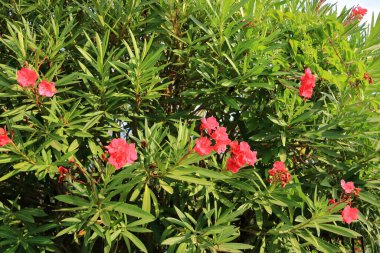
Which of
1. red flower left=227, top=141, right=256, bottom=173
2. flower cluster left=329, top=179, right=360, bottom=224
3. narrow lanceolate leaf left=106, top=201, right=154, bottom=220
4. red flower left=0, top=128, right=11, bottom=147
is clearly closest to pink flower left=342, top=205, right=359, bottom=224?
flower cluster left=329, top=179, right=360, bottom=224

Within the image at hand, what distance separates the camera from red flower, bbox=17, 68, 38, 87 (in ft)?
7.45

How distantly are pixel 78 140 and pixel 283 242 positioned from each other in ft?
4.13

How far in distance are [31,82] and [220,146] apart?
91 cm

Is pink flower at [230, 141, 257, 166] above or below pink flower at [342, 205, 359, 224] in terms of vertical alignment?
above

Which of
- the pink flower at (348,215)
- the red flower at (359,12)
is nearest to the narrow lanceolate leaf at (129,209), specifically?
the pink flower at (348,215)

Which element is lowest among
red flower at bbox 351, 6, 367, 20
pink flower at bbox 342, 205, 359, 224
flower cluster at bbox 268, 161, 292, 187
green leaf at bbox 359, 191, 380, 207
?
green leaf at bbox 359, 191, 380, 207

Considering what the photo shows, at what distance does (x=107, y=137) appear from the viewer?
2801mm

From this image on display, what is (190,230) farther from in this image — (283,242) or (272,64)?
(272,64)

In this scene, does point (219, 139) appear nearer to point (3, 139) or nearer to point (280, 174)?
point (280, 174)

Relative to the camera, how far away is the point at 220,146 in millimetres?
2340

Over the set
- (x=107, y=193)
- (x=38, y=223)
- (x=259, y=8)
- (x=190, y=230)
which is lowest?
(x=38, y=223)

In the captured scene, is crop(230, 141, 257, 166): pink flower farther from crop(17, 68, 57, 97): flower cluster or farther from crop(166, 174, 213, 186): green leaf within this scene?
crop(17, 68, 57, 97): flower cluster

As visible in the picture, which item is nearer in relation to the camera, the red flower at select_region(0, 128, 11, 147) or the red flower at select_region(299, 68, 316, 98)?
the red flower at select_region(0, 128, 11, 147)

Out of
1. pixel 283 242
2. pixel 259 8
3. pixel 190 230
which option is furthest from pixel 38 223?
pixel 259 8
